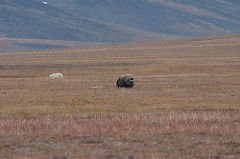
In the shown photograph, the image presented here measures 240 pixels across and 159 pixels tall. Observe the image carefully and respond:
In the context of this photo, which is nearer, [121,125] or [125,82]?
[121,125]

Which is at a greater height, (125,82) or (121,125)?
(125,82)

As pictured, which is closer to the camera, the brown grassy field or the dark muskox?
the brown grassy field

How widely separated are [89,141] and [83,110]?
378 inches

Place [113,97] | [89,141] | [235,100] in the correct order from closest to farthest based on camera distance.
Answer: [89,141] < [235,100] < [113,97]

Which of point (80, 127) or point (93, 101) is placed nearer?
point (80, 127)

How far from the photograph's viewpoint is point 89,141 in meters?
17.2

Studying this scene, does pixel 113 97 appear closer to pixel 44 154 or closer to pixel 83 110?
pixel 83 110

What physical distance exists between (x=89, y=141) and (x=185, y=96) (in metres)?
17.6

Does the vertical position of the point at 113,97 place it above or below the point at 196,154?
above

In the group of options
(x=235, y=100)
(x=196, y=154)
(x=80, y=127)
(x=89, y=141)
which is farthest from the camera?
(x=235, y=100)

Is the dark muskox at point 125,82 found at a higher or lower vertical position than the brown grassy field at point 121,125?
higher

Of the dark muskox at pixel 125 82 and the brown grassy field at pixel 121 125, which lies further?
the dark muskox at pixel 125 82

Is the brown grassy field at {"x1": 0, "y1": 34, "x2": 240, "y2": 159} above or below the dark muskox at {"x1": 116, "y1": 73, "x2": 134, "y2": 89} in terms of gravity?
below

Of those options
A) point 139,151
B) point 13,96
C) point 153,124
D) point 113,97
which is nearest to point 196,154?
point 139,151
